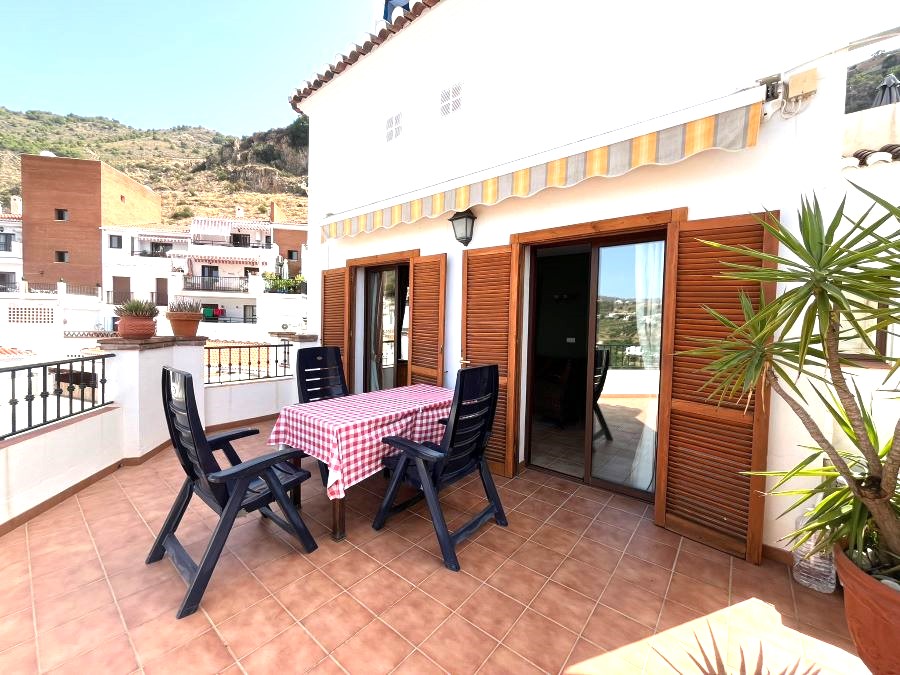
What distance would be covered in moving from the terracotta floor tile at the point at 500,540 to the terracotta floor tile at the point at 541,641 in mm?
723

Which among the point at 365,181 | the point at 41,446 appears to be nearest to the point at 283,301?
the point at 365,181

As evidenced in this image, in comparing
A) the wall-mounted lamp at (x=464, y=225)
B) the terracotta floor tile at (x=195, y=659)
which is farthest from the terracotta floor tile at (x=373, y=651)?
→ the wall-mounted lamp at (x=464, y=225)

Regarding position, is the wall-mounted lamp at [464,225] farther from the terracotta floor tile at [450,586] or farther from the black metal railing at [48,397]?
the black metal railing at [48,397]

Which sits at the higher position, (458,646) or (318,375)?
(318,375)

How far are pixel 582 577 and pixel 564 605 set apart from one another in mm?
364

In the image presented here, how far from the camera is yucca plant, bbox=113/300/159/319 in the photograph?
4723 millimetres

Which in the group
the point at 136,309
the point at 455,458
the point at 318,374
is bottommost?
Answer: the point at 455,458

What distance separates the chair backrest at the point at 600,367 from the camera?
437 centimetres

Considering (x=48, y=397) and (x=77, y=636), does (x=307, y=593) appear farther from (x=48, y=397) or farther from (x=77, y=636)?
(x=48, y=397)

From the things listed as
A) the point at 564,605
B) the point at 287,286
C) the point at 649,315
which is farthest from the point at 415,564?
the point at 287,286

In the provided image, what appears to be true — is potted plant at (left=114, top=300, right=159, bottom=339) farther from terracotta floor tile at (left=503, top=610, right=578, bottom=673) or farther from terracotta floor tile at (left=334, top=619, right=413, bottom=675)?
terracotta floor tile at (left=503, top=610, right=578, bottom=673)

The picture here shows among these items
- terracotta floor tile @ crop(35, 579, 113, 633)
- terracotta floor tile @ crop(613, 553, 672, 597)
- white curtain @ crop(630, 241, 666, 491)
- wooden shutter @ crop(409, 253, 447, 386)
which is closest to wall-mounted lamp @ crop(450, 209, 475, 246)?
wooden shutter @ crop(409, 253, 447, 386)

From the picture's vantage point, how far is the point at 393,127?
5926 mm

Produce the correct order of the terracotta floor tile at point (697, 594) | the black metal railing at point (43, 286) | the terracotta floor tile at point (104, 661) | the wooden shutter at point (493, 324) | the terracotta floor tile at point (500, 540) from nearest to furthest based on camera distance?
the terracotta floor tile at point (104, 661) → the terracotta floor tile at point (697, 594) → the terracotta floor tile at point (500, 540) → the wooden shutter at point (493, 324) → the black metal railing at point (43, 286)
